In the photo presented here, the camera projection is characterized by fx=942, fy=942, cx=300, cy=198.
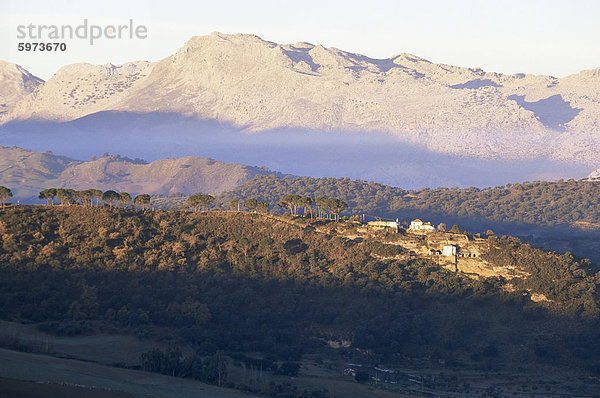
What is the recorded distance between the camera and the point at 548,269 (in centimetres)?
13938

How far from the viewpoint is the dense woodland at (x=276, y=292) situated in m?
121

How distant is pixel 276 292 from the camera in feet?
452

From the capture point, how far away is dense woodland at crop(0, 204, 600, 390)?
397 feet

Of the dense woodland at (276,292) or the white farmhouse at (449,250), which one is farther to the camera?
the white farmhouse at (449,250)

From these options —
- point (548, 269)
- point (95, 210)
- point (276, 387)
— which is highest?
point (95, 210)

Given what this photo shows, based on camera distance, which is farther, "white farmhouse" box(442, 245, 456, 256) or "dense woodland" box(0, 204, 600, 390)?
"white farmhouse" box(442, 245, 456, 256)

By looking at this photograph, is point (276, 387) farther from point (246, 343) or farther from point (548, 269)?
point (548, 269)

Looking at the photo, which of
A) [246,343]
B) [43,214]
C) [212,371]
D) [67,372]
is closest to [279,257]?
[246,343]

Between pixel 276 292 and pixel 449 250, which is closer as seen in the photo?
pixel 276 292

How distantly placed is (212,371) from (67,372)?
57.5 feet

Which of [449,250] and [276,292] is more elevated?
[449,250]

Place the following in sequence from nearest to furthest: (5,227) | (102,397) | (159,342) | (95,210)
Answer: (102,397)
(159,342)
(5,227)
(95,210)

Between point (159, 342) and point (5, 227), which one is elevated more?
point (5, 227)

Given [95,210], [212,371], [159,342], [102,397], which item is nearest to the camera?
[102,397]
